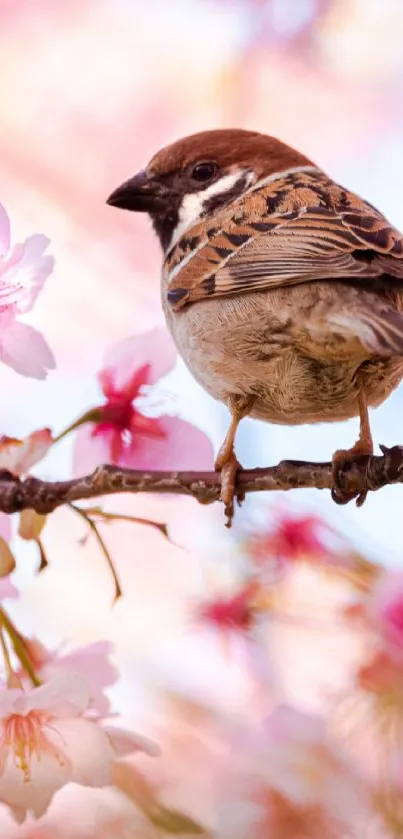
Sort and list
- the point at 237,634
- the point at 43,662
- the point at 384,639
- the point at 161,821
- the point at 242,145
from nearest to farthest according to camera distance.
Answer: the point at 161,821
the point at 43,662
the point at 384,639
the point at 237,634
the point at 242,145

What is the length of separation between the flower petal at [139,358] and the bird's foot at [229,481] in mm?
158

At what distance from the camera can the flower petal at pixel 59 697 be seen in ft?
3.42

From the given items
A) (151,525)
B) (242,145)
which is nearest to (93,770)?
(151,525)

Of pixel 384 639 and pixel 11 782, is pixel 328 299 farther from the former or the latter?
pixel 11 782

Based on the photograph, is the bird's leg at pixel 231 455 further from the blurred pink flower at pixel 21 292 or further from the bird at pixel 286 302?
the blurred pink flower at pixel 21 292

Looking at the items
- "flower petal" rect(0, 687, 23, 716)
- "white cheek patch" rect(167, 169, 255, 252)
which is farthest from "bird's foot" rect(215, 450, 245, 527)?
"white cheek patch" rect(167, 169, 255, 252)

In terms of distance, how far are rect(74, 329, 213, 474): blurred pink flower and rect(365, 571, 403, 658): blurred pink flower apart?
0.29m

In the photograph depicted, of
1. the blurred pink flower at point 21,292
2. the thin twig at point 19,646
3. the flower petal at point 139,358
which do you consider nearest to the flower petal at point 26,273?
the blurred pink flower at point 21,292

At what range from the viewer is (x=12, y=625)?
1063 mm

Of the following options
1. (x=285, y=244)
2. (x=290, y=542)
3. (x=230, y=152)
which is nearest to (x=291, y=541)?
(x=290, y=542)

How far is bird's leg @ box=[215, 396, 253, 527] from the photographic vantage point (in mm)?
1257

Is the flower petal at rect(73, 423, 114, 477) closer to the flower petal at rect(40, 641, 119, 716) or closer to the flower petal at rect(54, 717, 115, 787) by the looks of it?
the flower petal at rect(40, 641, 119, 716)

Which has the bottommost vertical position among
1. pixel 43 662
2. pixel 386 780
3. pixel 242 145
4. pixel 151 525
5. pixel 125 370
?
pixel 386 780

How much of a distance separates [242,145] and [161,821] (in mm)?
1307
